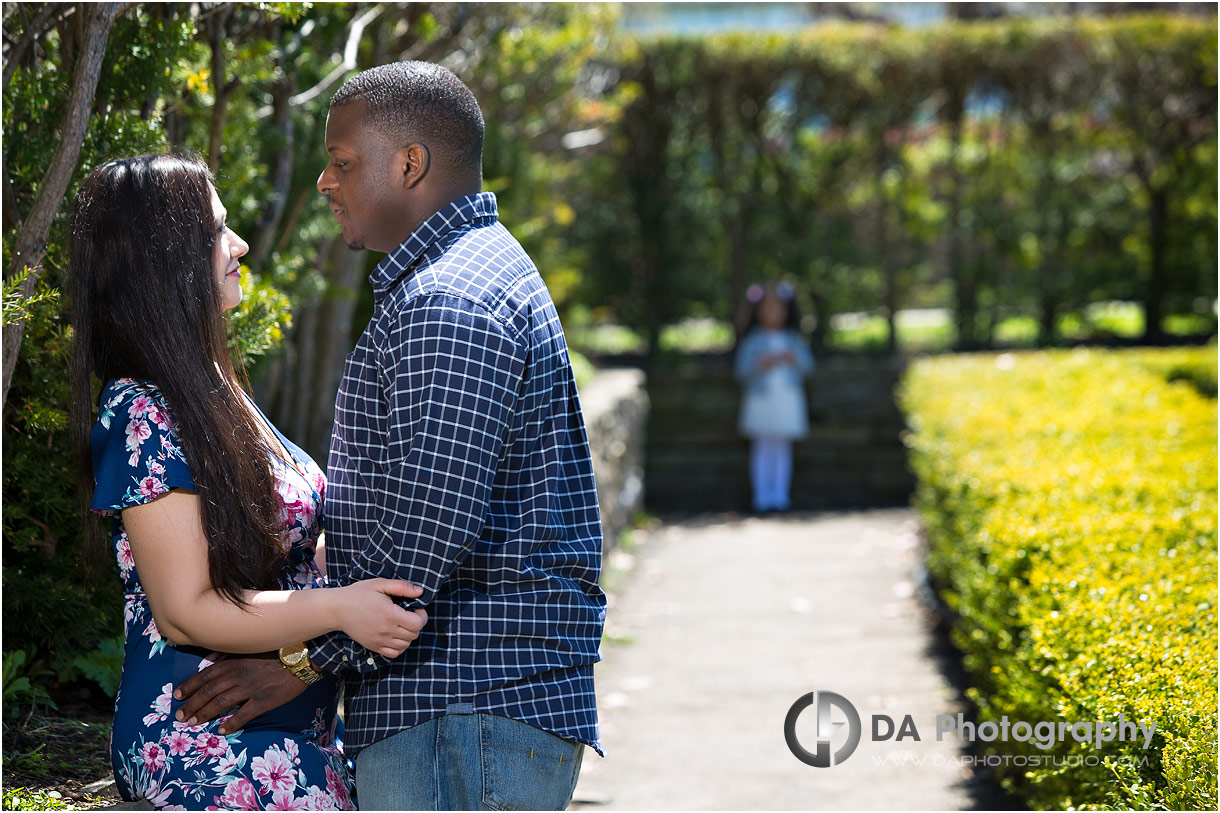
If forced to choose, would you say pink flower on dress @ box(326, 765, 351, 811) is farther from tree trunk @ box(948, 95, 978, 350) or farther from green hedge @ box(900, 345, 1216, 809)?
tree trunk @ box(948, 95, 978, 350)

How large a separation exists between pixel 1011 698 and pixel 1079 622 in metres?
0.53

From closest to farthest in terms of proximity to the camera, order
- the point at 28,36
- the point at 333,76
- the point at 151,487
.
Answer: the point at 151,487 → the point at 28,36 → the point at 333,76

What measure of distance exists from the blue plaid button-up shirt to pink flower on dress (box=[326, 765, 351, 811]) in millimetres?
132

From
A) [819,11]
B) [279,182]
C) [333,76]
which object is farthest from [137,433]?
[819,11]

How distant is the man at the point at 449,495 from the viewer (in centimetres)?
169

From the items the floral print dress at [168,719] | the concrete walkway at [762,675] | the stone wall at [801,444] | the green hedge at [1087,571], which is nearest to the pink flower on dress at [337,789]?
the floral print dress at [168,719]

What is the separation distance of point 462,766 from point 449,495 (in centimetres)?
44

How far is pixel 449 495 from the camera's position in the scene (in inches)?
65.7

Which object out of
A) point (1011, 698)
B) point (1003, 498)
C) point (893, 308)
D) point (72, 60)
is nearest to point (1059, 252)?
point (893, 308)

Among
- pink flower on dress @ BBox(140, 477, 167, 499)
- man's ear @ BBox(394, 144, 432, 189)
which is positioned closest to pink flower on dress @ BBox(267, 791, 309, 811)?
pink flower on dress @ BBox(140, 477, 167, 499)

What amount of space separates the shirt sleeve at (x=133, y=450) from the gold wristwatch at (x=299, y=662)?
0.31 meters

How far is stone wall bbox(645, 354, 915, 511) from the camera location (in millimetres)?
9820

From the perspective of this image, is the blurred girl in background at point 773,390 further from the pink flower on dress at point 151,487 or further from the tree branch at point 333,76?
the pink flower on dress at point 151,487

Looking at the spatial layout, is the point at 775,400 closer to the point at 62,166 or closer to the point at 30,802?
the point at 62,166
